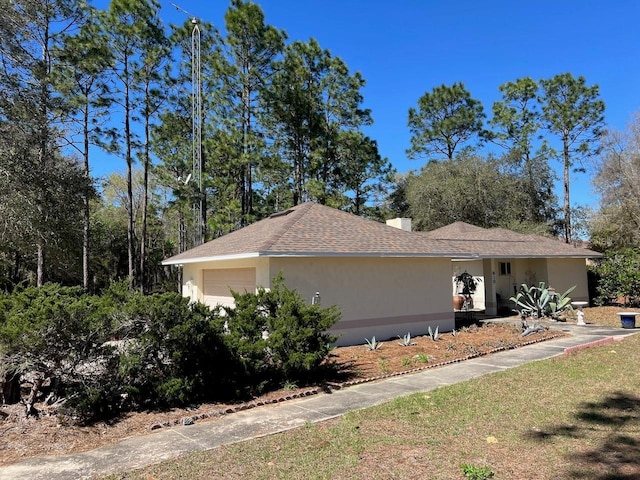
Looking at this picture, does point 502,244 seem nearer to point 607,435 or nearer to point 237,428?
point 607,435

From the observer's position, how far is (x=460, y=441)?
15.7 feet

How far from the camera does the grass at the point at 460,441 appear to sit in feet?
13.4

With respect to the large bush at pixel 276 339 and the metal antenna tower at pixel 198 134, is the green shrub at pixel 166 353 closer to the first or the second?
the large bush at pixel 276 339

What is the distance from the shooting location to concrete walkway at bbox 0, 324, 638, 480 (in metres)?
4.38

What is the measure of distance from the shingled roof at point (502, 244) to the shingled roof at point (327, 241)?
2.28 metres

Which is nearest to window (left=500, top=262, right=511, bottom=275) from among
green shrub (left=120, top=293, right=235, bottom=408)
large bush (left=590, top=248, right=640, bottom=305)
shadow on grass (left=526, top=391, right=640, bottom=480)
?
large bush (left=590, top=248, right=640, bottom=305)

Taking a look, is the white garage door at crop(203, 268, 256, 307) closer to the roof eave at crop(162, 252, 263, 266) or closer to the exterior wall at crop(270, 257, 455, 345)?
the roof eave at crop(162, 252, 263, 266)

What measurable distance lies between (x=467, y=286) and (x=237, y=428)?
14.5 m

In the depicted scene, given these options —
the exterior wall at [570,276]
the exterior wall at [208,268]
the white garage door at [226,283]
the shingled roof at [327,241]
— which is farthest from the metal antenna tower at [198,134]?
the exterior wall at [570,276]

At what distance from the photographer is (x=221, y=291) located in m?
Result: 14.1

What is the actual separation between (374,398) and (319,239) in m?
5.85

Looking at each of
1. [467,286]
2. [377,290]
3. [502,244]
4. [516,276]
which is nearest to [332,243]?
[377,290]

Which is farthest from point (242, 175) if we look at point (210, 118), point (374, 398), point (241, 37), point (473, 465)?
point (473, 465)

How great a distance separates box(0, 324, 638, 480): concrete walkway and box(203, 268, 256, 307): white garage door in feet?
18.2
